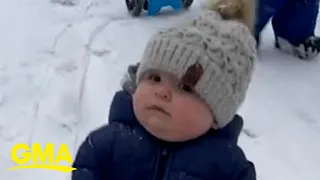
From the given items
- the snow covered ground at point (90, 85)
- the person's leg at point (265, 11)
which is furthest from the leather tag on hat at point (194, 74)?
the person's leg at point (265, 11)

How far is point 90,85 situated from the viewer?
2721mm

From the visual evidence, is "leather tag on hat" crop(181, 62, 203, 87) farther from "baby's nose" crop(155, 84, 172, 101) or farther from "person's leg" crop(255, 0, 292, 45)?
"person's leg" crop(255, 0, 292, 45)

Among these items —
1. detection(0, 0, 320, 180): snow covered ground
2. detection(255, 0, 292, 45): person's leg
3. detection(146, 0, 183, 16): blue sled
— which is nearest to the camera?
detection(0, 0, 320, 180): snow covered ground

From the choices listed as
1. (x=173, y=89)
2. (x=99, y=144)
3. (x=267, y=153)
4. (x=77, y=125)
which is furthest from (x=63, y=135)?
(x=173, y=89)

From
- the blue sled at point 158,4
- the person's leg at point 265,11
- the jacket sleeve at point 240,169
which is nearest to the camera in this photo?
the jacket sleeve at point 240,169

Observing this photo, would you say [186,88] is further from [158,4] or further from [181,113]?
[158,4]

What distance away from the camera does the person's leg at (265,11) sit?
3.10 m

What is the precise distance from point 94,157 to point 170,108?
208 mm

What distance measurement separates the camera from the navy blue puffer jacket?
1537 millimetres

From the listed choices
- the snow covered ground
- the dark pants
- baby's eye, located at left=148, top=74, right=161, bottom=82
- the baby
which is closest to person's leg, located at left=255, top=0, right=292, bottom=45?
the dark pants

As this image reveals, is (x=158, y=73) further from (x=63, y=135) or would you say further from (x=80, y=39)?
(x=80, y=39)

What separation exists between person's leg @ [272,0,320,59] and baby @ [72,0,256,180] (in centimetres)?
166

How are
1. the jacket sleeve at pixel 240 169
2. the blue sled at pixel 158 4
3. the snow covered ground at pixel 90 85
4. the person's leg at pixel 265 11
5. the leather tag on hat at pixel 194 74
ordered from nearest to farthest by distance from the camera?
the leather tag on hat at pixel 194 74, the jacket sleeve at pixel 240 169, the snow covered ground at pixel 90 85, the person's leg at pixel 265 11, the blue sled at pixel 158 4

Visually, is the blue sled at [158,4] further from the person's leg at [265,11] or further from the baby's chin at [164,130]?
the baby's chin at [164,130]
